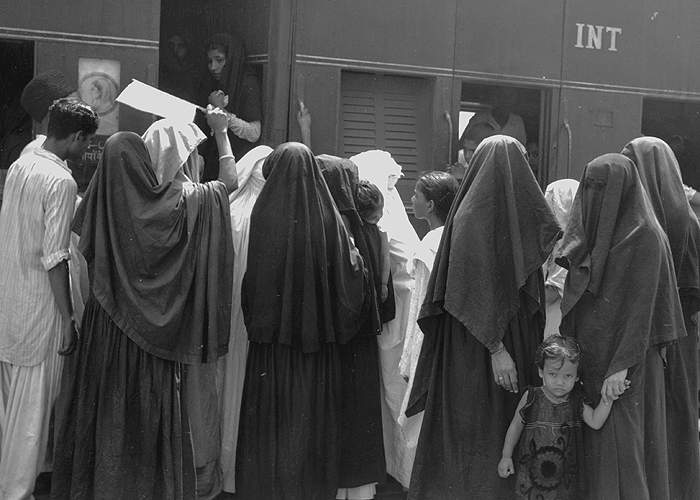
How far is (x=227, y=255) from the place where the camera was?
3.80 m

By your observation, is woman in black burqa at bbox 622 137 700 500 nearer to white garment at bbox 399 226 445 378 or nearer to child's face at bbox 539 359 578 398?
child's face at bbox 539 359 578 398

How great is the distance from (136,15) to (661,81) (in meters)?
3.10

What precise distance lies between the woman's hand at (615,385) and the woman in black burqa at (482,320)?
0.31m

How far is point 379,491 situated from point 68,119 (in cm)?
204

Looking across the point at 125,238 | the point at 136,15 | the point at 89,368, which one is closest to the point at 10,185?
the point at 125,238

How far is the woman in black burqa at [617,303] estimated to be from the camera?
11.0 feet

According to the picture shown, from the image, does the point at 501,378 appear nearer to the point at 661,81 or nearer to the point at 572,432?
the point at 572,432

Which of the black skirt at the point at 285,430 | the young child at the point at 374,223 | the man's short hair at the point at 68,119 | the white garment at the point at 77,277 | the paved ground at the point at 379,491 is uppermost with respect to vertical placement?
the man's short hair at the point at 68,119

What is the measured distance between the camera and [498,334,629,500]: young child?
3.41 metres

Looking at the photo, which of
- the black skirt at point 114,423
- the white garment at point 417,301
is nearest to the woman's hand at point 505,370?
the white garment at point 417,301

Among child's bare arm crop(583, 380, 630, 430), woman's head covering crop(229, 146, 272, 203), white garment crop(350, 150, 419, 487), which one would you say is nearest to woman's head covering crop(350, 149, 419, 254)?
white garment crop(350, 150, 419, 487)

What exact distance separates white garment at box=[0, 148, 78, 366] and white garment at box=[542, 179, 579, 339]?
197 cm

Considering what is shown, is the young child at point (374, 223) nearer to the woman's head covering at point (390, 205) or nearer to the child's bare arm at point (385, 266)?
the child's bare arm at point (385, 266)

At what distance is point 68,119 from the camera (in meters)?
3.79
